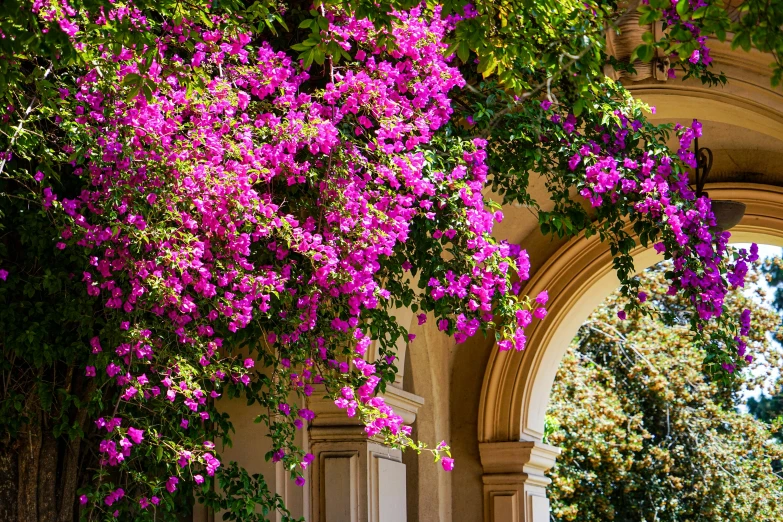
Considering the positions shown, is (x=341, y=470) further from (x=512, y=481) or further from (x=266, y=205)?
(x=512, y=481)

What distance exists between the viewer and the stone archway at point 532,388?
8016 millimetres

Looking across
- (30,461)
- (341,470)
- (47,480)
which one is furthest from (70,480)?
(341,470)

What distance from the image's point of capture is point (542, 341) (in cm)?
823

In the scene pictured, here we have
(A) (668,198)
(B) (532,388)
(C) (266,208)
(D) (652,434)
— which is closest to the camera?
(C) (266,208)

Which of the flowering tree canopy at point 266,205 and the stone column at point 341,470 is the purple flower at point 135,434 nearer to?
the flowering tree canopy at point 266,205

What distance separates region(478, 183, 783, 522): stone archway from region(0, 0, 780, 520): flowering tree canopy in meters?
2.50

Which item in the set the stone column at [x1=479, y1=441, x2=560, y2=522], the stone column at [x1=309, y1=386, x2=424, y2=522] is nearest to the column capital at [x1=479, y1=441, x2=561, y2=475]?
the stone column at [x1=479, y1=441, x2=560, y2=522]

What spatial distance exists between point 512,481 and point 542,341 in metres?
1.07

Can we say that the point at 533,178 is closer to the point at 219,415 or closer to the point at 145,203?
the point at 219,415

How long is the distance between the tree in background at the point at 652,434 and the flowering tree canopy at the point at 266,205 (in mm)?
8352

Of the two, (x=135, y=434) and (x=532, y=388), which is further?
(x=532, y=388)

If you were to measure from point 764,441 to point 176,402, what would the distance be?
1113cm

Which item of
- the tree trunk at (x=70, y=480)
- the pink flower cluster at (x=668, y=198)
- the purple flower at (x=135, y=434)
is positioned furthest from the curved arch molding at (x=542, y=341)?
the purple flower at (x=135, y=434)

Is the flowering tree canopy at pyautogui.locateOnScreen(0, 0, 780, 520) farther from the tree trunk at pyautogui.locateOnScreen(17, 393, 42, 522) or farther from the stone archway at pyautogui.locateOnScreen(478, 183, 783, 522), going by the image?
the stone archway at pyautogui.locateOnScreen(478, 183, 783, 522)
